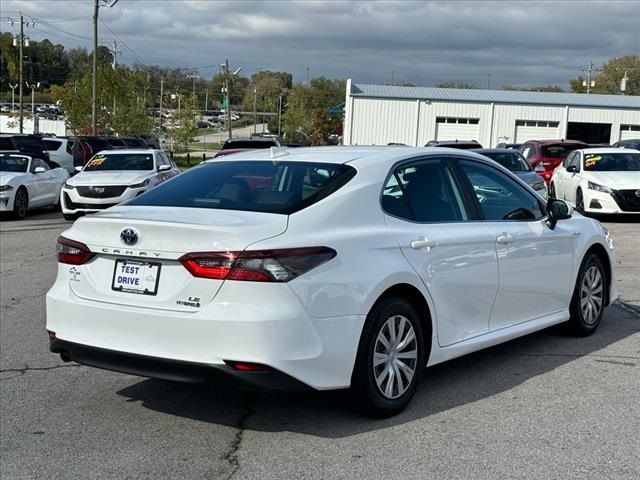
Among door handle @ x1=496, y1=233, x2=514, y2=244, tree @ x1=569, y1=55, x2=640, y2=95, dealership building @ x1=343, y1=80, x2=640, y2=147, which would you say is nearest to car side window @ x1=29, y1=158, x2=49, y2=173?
door handle @ x1=496, y1=233, x2=514, y2=244

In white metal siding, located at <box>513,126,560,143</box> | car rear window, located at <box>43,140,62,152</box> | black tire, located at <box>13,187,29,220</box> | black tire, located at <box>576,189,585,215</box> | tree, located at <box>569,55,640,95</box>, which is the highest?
tree, located at <box>569,55,640,95</box>

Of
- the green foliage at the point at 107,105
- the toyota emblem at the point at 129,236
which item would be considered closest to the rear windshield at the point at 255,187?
the toyota emblem at the point at 129,236

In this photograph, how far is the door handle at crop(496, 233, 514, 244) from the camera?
5913 millimetres

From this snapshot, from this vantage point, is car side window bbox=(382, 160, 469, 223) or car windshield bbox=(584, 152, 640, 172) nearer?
car side window bbox=(382, 160, 469, 223)

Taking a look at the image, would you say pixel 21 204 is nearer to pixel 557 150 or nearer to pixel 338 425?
pixel 557 150

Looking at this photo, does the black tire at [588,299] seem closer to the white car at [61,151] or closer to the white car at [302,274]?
the white car at [302,274]

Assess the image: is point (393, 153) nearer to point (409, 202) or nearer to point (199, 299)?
point (409, 202)

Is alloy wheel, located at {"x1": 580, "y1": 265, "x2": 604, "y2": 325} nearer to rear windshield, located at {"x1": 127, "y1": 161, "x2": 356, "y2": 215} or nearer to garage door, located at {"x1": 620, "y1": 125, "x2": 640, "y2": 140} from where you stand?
rear windshield, located at {"x1": 127, "y1": 161, "x2": 356, "y2": 215}

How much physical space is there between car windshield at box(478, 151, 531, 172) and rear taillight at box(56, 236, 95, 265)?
14381 millimetres

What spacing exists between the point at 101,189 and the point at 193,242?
550 inches

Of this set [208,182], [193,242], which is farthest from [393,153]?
[193,242]

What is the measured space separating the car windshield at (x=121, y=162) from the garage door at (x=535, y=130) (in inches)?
1601

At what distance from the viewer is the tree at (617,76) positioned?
108 metres

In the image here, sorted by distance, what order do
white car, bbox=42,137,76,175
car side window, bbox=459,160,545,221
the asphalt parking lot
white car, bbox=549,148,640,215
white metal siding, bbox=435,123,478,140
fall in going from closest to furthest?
the asphalt parking lot → car side window, bbox=459,160,545,221 → white car, bbox=549,148,640,215 → white car, bbox=42,137,76,175 → white metal siding, bbox=435,123,478,140
